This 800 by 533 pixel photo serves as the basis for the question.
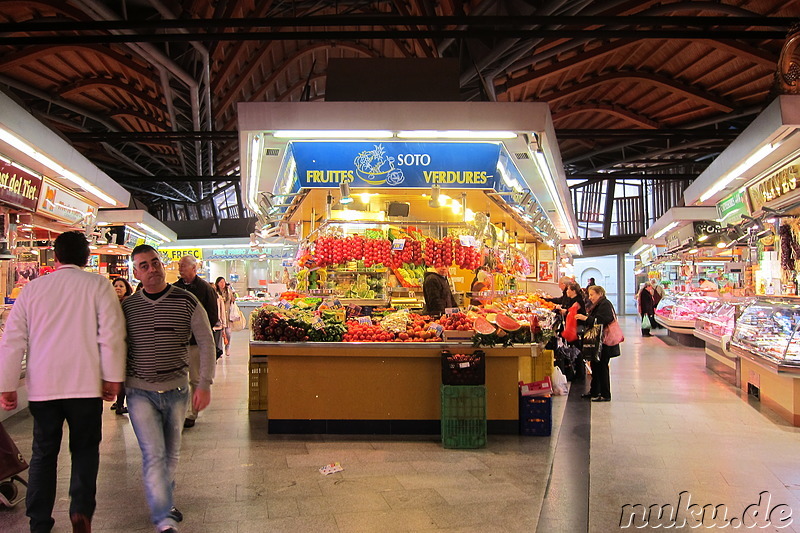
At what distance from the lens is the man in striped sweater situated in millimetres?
3250

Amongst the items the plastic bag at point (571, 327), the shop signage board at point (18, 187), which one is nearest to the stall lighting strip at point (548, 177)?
the plastic bag at point (571, 327)

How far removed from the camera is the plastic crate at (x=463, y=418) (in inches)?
206

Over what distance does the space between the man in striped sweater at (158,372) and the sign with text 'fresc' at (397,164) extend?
3664mm

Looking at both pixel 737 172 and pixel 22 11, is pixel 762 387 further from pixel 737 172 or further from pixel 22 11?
pixel 22 11

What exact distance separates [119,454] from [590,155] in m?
18.7

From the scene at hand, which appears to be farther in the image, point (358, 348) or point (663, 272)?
point (663, 272)

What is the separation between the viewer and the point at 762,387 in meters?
7.29

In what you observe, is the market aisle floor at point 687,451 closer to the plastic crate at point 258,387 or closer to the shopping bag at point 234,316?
the plastic crate at point 258,387

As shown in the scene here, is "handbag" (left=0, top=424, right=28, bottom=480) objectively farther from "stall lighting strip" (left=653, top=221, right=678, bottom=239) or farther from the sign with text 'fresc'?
"stall lighting strip" (left=653, top=221, right=678, bottom=239)

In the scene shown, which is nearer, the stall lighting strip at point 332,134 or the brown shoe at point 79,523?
the brown shoe at point 79,523

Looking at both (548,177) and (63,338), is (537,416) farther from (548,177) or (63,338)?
(63,338)

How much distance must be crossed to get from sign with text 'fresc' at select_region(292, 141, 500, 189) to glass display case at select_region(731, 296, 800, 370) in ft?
11.2

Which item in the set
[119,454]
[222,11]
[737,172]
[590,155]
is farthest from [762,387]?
[590,155]

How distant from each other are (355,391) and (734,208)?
620 centimetres
